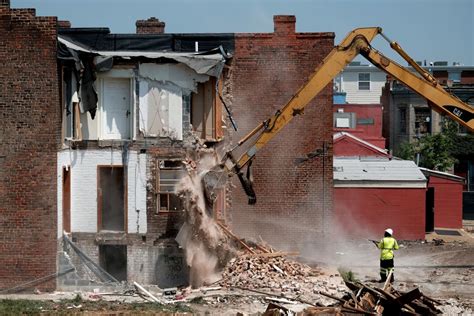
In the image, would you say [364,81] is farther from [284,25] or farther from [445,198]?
[284,25]

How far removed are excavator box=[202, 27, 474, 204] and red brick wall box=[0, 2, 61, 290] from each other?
4265 mm

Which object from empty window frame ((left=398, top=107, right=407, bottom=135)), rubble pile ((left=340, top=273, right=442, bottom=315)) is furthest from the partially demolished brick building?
empty window frame ((left=398, top=107, right=407, bottom=135))

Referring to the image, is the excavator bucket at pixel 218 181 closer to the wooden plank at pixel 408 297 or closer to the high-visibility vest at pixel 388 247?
the high-visibility vest at pixel 388 247

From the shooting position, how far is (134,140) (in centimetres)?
2436

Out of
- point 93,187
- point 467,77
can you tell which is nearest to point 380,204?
point 93,187

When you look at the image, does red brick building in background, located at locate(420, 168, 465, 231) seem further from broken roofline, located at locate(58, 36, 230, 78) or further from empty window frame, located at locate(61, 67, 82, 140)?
empty window frame, located at locate(61, 67, 82, 140)

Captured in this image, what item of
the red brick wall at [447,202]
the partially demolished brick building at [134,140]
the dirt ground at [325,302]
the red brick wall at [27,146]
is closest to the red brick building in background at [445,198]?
the red brick wall at [447,202]

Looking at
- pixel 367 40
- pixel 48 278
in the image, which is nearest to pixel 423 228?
pixel 367 40

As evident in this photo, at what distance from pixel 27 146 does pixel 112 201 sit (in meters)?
3.31

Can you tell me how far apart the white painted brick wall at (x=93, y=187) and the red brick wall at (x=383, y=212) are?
10.3 m

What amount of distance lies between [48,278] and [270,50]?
9.82 meters

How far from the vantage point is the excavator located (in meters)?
22.7

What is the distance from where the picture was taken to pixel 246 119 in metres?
26.9

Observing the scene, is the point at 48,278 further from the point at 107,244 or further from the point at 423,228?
the point at 423,228
